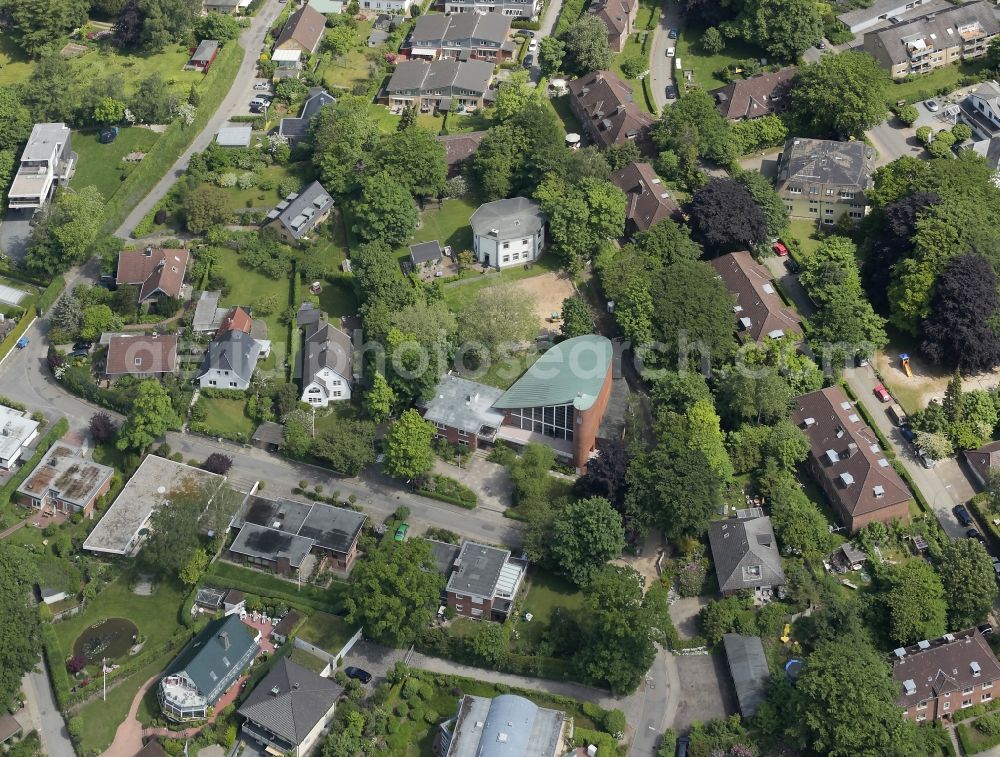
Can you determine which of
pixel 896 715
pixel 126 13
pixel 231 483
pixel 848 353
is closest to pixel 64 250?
pixel 231 483

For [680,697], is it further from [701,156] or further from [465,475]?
[701,156]

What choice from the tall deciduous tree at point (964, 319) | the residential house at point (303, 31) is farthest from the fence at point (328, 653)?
the residential house at point (303, 31)

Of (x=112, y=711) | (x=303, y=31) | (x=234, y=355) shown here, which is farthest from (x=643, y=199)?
(x=112, y=711)

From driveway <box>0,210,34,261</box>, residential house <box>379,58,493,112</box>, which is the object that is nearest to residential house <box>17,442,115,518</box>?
driveway <box>0,210,34,261</box>

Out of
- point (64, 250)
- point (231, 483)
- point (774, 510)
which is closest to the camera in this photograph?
point (774, 510)

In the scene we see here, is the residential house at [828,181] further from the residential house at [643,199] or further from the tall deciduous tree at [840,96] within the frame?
the residential house at [643,199]
